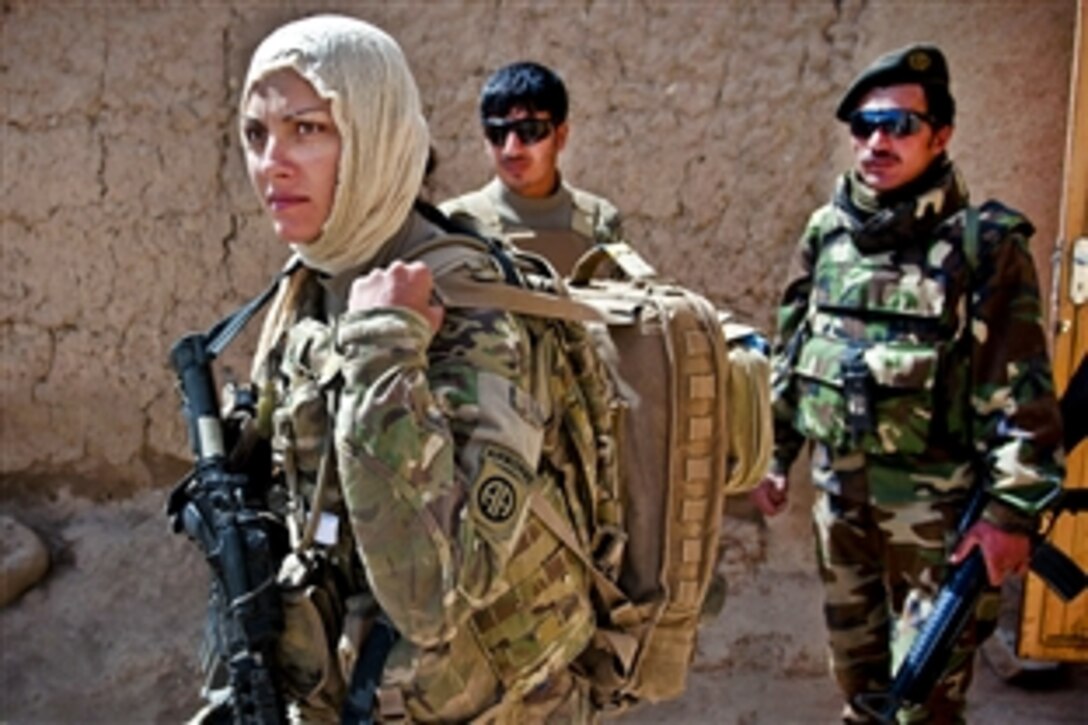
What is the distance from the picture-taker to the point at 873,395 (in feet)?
8.99

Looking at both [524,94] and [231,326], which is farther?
[524,94]

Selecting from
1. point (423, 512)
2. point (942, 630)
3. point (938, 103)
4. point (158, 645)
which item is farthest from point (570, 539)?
point (158, 645)

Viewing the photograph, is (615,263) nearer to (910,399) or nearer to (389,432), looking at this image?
(389,432)

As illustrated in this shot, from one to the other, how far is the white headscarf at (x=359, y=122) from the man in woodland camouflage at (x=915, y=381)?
141 cm

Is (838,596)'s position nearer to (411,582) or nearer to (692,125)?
(692,125)

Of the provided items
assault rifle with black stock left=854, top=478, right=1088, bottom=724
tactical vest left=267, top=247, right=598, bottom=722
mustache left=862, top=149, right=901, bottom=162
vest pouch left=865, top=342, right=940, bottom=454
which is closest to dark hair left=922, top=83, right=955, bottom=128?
mustache left=862, top=149, right=901, bottom=162

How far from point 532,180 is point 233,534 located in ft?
5.49

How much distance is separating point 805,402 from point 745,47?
131 centimetres

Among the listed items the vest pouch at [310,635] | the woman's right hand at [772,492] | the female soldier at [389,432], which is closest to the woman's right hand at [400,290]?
the female soldier at [389,432]

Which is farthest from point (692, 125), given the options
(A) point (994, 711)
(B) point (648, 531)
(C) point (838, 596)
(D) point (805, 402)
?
(B) point (648, 531)

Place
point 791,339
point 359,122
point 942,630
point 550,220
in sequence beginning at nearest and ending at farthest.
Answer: point 359,122
point 942,630
point 791,339
point 550,220

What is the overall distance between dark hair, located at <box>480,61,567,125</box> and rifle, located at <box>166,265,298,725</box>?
140 cm

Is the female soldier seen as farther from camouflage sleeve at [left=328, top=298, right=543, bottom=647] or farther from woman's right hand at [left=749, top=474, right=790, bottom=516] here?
woman's right hand at [left=749, top=474, right=790, bottom=516]

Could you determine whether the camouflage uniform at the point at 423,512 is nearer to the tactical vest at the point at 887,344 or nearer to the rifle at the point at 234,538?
the rifle at the point at 234,538
